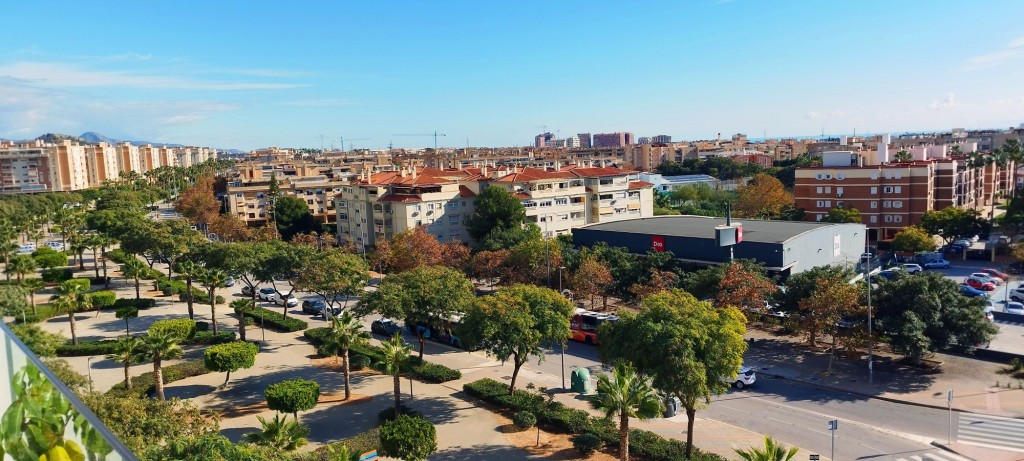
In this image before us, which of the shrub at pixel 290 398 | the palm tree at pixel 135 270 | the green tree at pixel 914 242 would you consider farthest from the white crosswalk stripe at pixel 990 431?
the palm tree at pixel 135 270

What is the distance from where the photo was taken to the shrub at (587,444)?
24375mm

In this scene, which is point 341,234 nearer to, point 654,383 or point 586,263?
point 586,263

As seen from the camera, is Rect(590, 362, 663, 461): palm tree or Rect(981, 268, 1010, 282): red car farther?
Rect(981, 268, 1010, 282): red car

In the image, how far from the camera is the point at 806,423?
26500 mm

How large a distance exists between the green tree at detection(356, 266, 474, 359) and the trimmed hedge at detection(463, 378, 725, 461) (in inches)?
158

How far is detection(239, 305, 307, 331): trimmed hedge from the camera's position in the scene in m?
44.2

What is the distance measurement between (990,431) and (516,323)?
1824 cm

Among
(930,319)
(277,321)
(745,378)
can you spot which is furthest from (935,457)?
(277,321)

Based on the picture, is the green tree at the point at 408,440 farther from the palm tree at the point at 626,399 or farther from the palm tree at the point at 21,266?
the palm tree at the point at 21,266

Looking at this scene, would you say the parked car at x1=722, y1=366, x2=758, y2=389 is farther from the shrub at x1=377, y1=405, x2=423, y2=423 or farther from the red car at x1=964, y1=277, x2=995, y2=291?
the red car at x1=964, y1=277, x2=995, y2=291

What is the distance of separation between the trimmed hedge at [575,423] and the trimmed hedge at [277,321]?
1739 centimetres

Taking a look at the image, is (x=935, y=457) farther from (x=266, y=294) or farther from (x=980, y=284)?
(x=266, y=294)

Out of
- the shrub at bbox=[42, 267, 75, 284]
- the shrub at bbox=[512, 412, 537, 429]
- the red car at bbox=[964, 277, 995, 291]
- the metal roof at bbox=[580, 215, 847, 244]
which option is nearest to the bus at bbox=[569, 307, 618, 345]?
the shrub at bbox=[512, 412, 537, 429]

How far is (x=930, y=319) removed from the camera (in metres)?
30.3
